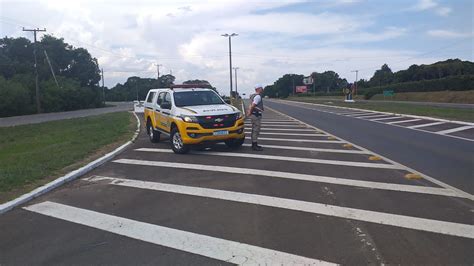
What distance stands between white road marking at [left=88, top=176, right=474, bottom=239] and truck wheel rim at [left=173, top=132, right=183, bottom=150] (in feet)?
11.7

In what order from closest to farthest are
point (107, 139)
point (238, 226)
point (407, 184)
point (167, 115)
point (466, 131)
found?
point (238, 226) < point (407, 184) < point (167, 115) < point (107, 139) < point (466, 131)

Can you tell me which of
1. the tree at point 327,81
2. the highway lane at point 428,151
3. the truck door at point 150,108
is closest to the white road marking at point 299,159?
the highway lane at point 428,151

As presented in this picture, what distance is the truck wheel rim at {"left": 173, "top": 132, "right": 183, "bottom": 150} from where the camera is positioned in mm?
11798

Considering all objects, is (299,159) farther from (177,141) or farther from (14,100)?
(14,100)

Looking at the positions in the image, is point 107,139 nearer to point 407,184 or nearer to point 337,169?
point 337,169

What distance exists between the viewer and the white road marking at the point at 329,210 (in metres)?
5.28

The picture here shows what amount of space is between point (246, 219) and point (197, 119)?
19.9 feet

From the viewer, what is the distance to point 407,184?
7570 millimetres

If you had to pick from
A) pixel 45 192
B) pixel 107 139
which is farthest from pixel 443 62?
pixel 45 192

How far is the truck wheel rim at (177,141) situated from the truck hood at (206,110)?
2.07 ft

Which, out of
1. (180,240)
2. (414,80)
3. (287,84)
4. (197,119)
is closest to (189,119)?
(197,119)

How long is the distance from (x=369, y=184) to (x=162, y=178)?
3.90 meters

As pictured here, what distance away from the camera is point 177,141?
39.2 feet

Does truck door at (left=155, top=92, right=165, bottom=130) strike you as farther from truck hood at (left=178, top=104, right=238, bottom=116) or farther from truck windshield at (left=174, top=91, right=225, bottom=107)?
truck hood at (left=178, top=104, right=238, bottom=116)
